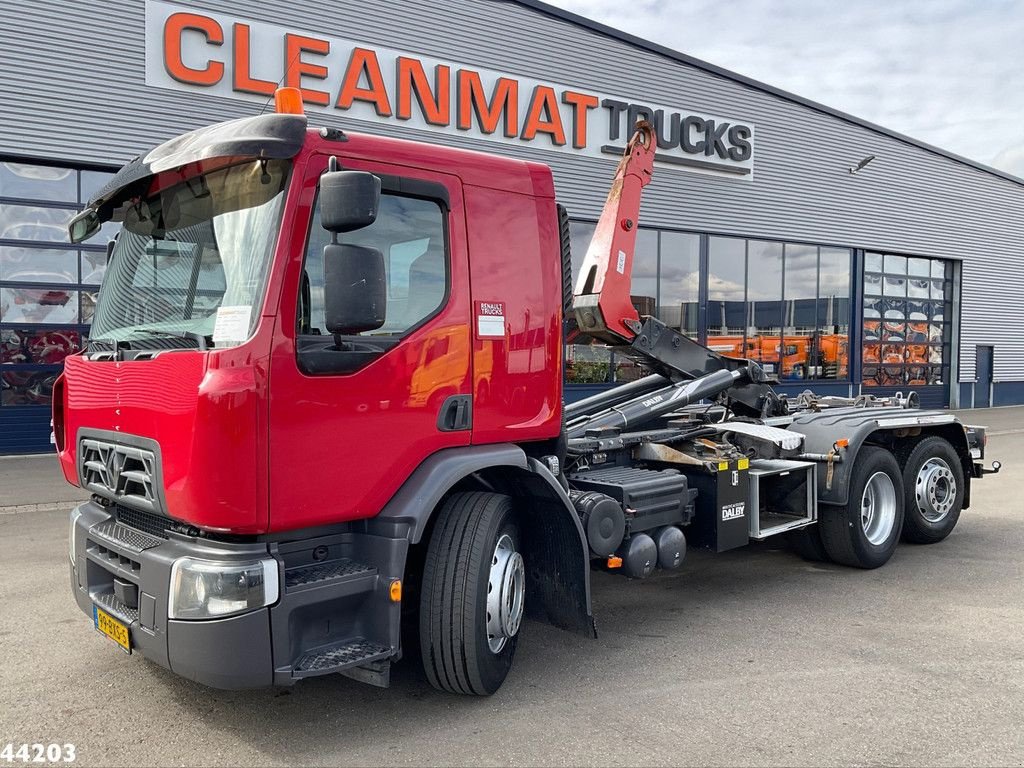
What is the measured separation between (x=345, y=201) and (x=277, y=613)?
1.65 m

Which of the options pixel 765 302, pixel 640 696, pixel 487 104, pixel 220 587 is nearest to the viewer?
pixel 220 587

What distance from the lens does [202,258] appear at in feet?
11.9

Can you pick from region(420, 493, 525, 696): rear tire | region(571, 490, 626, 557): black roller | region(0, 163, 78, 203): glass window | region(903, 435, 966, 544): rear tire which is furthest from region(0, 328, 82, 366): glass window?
region(903, 435, 966, 544): rear tire

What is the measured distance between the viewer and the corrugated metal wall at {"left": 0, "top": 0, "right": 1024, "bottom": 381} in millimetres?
12609

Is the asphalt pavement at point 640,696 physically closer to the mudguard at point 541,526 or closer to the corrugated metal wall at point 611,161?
the mudguard at point 541,526

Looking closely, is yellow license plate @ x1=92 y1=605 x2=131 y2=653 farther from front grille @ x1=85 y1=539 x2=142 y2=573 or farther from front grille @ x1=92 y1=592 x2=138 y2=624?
front grille @ x1=85 y1=539 x2=142 y2=573

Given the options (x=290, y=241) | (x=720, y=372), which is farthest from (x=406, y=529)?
(x=720, y=372)

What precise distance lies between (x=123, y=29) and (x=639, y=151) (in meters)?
9.93

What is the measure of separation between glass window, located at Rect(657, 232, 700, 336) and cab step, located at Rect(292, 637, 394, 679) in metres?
15.9

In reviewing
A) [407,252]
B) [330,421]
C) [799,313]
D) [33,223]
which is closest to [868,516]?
[407,252]

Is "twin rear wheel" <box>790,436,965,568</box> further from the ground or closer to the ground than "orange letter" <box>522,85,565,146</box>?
closer to the ground

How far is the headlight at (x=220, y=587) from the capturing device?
10.5 feet

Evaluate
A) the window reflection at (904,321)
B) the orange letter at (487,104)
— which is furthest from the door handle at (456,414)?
the window reflection at (904,321)

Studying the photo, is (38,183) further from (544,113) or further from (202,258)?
(202,258)
